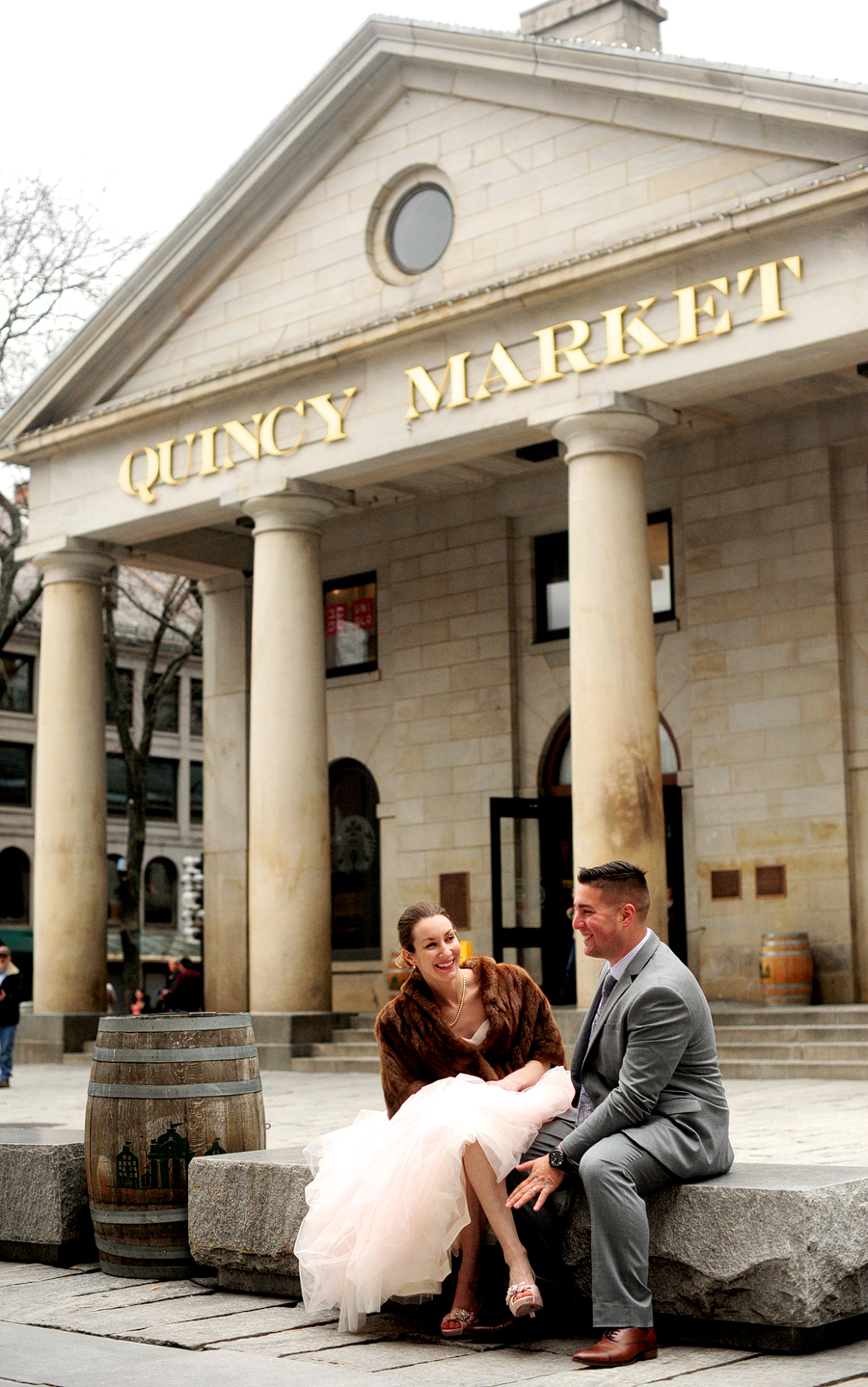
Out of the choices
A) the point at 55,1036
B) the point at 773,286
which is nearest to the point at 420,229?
the point at 773,286

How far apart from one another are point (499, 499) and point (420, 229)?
15.4ft

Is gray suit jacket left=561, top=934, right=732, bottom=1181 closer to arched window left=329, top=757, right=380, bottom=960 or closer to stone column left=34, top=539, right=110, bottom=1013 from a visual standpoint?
stone column left=34, top=539, right=110, bottom=1013

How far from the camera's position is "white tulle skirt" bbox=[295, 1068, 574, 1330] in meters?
6.28

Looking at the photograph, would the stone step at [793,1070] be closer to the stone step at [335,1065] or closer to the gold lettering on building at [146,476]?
the stone step at [335,1065]

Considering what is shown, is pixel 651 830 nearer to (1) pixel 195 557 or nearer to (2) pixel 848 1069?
(2) pixel 848 1069

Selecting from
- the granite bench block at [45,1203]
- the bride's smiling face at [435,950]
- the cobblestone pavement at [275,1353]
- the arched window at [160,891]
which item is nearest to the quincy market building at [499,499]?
the granite bench block at [45,1203]

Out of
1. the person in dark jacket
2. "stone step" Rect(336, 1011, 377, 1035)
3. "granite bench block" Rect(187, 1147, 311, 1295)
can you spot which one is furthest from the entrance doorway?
"granite bench block" Rect(187, 1147, 311, 1295)

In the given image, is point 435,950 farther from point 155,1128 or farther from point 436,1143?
point 155,1128

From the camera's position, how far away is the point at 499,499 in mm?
24625

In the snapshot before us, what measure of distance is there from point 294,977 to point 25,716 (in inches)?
1338

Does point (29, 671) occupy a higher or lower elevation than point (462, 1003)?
higher

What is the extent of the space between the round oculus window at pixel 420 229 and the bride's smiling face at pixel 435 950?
1527 centimetres

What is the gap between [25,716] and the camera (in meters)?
52.8

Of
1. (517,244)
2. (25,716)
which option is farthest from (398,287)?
(25,716)
